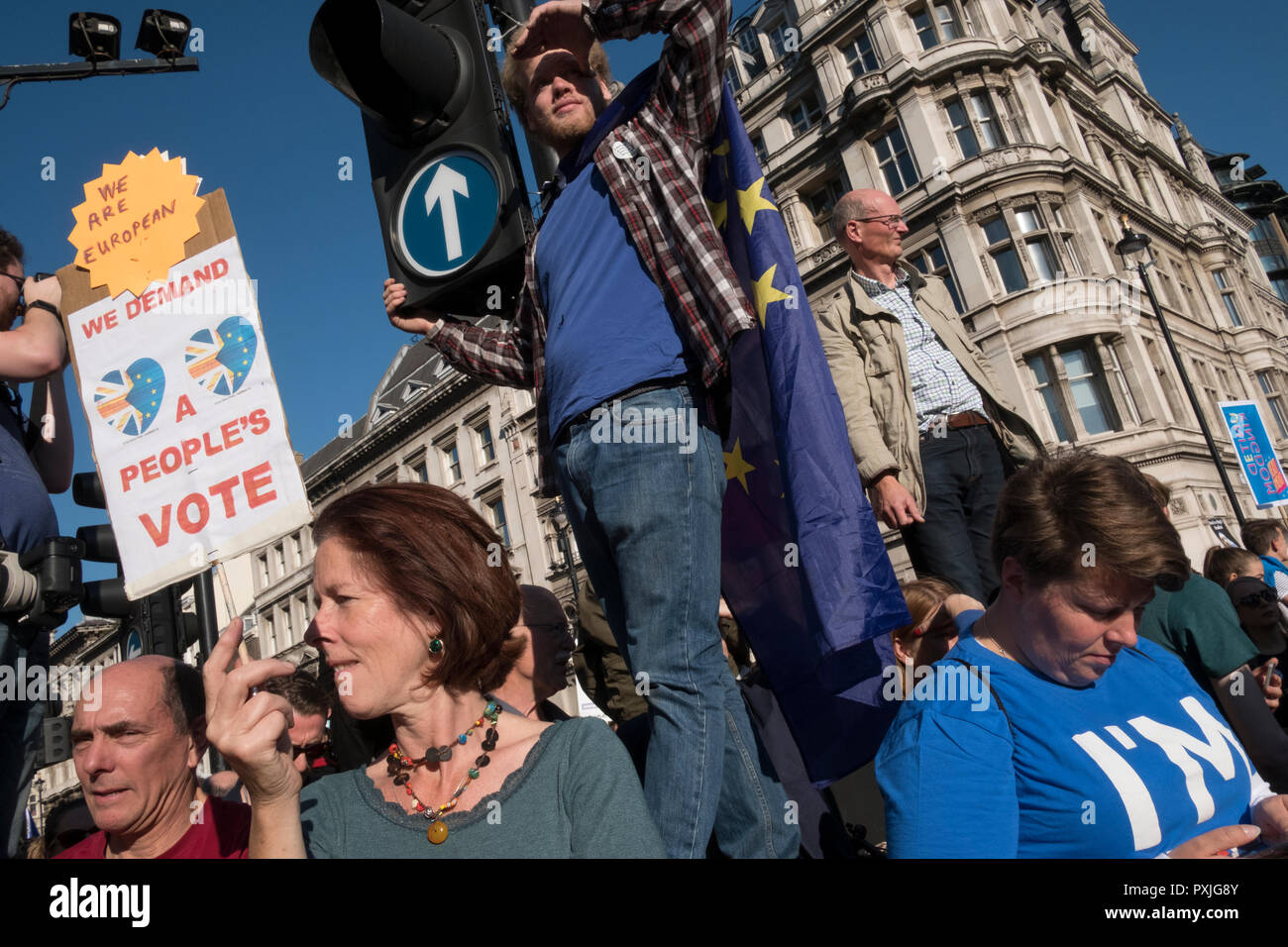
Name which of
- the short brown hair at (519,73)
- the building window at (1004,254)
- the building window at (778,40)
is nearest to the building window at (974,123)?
the building window at (1004,254)

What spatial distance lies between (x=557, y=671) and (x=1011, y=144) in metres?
26.7

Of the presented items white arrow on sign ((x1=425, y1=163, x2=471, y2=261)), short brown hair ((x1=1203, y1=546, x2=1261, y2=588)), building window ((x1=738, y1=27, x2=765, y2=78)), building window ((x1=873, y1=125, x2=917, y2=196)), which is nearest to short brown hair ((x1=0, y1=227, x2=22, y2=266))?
white arrow on sign ((x1=425, y1=163, x2=471, y2=261))

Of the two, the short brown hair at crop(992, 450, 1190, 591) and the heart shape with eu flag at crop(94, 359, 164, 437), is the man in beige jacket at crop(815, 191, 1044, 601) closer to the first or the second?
the short brown hair at crop(992, 450, 1190, 591)

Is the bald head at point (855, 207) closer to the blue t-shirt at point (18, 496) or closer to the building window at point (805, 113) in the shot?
the blue t-shirt at point (18, 496)

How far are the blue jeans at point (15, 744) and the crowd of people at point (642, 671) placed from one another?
1.34 ft

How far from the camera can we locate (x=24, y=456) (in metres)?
2.54

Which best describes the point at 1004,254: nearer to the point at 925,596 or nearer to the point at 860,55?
the point at 860,55

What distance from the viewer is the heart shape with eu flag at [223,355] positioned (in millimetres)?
2639

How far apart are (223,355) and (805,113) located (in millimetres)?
30555

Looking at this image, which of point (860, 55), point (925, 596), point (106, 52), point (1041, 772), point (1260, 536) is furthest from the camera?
point (860, 55)

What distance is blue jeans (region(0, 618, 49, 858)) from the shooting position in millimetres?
2238

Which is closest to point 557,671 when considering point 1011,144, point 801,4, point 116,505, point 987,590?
point 116,505

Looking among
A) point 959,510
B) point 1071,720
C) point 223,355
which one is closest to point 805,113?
point 959,510
